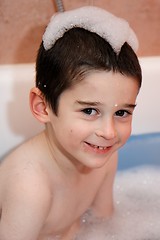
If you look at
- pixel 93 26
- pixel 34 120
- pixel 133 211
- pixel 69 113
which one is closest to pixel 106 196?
pixel 133 211

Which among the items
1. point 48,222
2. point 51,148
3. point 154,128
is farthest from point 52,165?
point 154,128

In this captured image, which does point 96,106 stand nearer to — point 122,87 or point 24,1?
point 122,87

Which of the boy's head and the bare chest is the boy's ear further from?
the bare chest

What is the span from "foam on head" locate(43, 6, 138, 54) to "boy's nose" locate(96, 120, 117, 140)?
0.14 m

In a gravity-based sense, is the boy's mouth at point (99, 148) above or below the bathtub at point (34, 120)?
above

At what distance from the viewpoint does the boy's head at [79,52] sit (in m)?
0.83

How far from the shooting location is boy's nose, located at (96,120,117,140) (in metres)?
0.84

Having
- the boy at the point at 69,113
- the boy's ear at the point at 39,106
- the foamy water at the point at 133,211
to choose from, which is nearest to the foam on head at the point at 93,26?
the boy at the point at 69,113

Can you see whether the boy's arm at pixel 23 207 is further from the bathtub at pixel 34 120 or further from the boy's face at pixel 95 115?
the bathtub at pixel 34 120

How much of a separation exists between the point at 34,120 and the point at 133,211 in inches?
16.1

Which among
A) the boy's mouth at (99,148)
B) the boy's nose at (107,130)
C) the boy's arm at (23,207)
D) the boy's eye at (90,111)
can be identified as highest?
the boy's eye at (90,111)

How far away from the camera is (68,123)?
0.87 m

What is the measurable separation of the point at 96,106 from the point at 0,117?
51cm

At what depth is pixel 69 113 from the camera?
87 cm
